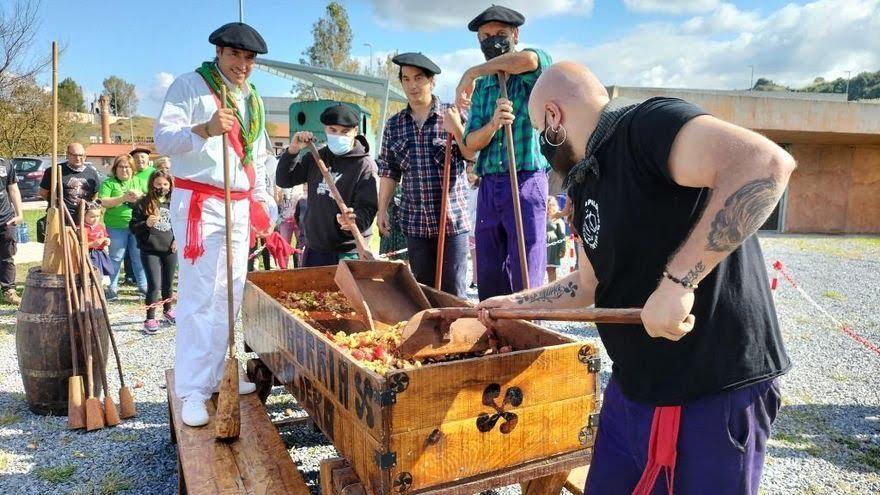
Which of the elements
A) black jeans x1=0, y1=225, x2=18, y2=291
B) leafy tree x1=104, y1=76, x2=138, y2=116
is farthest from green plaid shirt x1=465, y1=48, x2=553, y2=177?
leafy tree x1=104, y1=76, x2=138, y2=116

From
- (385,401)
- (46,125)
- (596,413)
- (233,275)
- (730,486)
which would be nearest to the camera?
(730,486)

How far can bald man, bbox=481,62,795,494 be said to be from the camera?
4.60 ft

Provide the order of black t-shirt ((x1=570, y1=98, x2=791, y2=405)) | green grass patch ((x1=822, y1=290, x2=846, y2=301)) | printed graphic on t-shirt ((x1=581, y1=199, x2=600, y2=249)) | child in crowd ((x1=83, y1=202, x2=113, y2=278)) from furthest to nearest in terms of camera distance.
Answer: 1. green grass patch ((x1=822, y1=290, x2=846, y2=301))
2. child in crowd ((x1=83, y1=202, x2=113, y2=278))
3. printed graphic on t-shirt ((x1=581, y1=199, x2=600, y2=249))
4. black t-shirt ((x1=570, y1=98, x2=791, y2=405))

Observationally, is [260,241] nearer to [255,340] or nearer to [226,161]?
[255,340]

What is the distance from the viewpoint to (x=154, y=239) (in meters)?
6.47

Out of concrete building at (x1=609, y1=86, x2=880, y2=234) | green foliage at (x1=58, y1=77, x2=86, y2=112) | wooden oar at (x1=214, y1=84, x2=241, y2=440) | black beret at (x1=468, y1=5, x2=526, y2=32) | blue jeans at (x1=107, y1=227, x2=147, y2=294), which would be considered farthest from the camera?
green foliage at (x1=58, y1=77, x2=86, y2=112)

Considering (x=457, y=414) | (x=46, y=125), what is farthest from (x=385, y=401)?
(x=46, y=125)

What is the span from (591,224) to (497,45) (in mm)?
2048

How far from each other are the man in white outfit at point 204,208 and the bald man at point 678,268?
198 centimetres

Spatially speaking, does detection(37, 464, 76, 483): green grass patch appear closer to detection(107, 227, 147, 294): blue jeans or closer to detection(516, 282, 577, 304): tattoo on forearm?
detection(516, 282, 577, 304): tattoo on forearm

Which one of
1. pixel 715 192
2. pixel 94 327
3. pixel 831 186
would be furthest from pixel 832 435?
pixel 831 186

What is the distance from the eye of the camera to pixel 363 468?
2.17m

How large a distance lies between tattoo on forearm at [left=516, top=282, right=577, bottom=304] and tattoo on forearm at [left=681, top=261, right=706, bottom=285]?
2.62ft

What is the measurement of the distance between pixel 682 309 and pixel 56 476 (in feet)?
11.6
